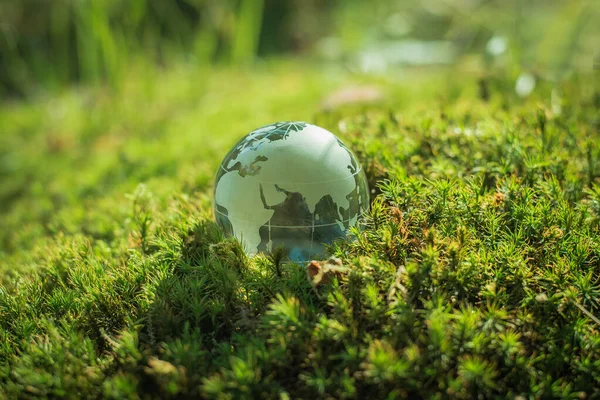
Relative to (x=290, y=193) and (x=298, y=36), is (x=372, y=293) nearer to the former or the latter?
(x=290, y=193)

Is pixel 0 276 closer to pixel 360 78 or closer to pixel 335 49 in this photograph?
pixel 360 78

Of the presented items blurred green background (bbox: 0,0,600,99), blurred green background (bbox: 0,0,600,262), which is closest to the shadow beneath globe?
blurred green background (bbox: 0,0,600,262)

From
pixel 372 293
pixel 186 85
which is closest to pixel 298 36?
pixel 186 85

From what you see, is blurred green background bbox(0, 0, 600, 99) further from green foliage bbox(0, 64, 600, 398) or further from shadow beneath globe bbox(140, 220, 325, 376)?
shadow beneath globe bbox(140, 220, 325, 376)

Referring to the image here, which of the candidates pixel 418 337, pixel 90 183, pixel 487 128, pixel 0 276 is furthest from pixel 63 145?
pixel 418 337

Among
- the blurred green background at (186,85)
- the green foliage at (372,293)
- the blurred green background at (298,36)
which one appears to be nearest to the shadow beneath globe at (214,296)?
the green foliage at (372,293)
